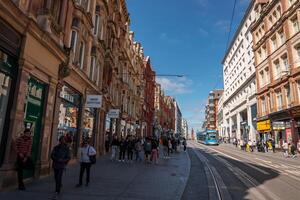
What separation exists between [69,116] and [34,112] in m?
4.76

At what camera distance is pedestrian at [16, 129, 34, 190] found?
7.93 meters

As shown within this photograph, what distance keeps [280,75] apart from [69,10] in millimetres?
33870

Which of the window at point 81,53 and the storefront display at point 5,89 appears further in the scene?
the window at point 81,53

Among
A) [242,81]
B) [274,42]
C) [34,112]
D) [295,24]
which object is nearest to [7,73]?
[34,112]

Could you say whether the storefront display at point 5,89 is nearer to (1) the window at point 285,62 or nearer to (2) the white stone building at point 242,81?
(1) the window at point 285,62

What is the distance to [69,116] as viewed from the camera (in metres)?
15.0

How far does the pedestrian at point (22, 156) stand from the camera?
7934mm

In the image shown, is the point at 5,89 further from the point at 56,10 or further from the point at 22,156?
the point at 56,10

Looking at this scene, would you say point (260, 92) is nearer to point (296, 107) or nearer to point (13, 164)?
point (296, 107)

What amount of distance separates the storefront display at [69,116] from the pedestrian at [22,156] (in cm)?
488

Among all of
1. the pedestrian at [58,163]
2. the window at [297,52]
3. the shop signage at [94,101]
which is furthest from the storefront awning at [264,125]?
the pedestrian at [58,163]

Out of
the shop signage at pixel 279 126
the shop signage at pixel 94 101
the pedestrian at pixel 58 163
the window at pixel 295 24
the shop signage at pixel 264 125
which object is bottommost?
the pedestrian at pixel 58 163

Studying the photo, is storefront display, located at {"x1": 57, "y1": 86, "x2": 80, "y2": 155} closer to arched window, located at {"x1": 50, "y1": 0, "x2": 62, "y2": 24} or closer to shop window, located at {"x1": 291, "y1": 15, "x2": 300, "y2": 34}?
arched window, located at {"x1": 50, "y1": 0, "x2": 62, "y2": 24}

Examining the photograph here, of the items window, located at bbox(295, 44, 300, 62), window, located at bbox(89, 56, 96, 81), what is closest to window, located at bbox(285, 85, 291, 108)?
window, located at bbox(295, 44, 300, 62)
